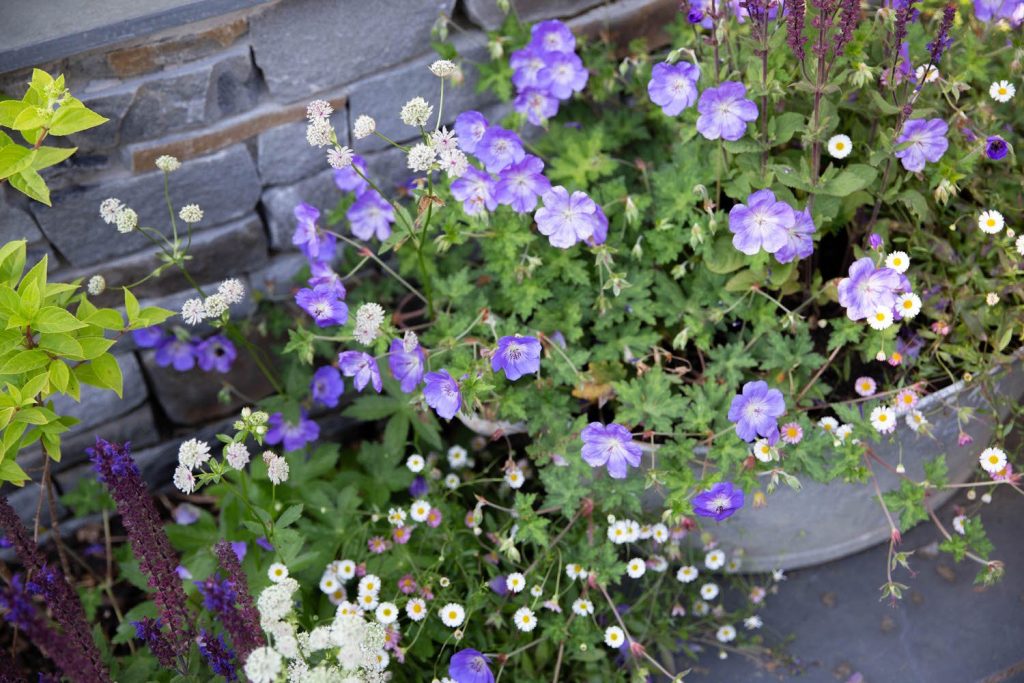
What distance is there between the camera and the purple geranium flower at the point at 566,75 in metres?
2.17

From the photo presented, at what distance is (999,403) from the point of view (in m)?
1.95

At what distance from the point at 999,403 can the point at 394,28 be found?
1504 mm

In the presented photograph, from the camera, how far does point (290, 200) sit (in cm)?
234

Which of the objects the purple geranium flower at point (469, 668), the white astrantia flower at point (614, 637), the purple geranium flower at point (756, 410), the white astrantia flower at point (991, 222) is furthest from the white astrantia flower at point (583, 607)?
the white astrantia flower at point (991, 222)

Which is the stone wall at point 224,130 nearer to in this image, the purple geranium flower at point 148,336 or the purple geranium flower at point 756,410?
the purple geranium flower at point 148,336

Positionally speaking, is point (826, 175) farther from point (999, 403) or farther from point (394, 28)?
point (394, 28)

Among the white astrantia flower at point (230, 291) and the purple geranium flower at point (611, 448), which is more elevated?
the white astrantia flower at point (230, 291)

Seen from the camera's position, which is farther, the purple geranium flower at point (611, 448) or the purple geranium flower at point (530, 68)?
the purple geranium flower at point (530, 68)

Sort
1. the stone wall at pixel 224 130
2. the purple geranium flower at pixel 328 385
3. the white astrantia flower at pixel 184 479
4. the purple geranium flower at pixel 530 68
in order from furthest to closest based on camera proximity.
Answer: the purple geranium flower at pixel 328 385 → the purple geranium flower at pixel 530 68 → the stone wall at pixel 224 130 → the white astrantia flower at pixel 184 479

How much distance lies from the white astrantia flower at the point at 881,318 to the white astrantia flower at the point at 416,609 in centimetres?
102

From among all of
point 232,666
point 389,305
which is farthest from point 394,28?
point 232,666

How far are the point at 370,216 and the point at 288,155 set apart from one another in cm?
26

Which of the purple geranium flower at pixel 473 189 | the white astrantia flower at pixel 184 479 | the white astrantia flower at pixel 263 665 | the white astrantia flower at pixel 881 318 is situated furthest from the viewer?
the purple geranium flower at pixel 473 189

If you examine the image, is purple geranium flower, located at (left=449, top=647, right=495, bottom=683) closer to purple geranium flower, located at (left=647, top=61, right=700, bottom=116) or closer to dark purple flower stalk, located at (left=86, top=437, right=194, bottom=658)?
dark purple flower stalk, located at (left=86, top=437, right=194, bottom=658)
